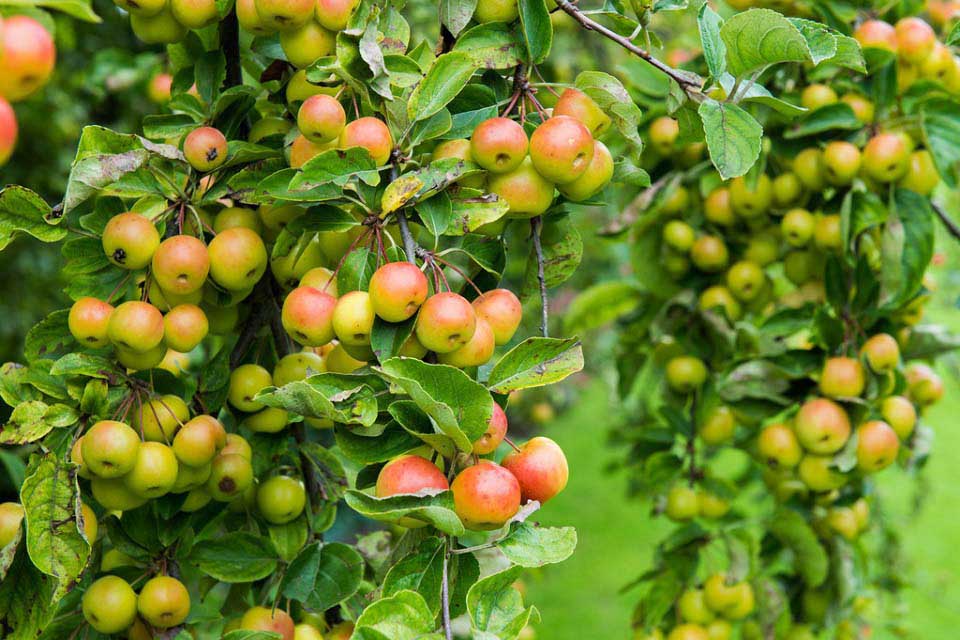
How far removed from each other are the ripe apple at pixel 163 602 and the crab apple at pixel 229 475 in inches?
4.5

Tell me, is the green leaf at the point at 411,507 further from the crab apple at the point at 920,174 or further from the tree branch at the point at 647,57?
the crab apple at the point at 920,174

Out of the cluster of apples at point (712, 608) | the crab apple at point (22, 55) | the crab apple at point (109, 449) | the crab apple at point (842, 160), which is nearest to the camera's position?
the crab apple at point (22, 55)

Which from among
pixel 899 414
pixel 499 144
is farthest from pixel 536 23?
pixel 899 414

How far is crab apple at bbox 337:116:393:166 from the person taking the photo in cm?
92

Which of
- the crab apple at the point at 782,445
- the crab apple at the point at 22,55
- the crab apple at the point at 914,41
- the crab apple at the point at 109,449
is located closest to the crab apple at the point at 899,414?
the crab apple at the point at 782,445

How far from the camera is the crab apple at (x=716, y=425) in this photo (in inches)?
71.6

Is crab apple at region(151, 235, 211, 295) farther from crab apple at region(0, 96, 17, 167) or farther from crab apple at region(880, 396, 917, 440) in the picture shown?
crab apple at region(880, 396, 917, 440)

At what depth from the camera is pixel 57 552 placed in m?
0.91

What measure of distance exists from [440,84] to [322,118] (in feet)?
0.42

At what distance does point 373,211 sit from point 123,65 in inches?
68.3

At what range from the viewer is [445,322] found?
852mm

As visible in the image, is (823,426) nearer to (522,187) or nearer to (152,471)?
(522,187)

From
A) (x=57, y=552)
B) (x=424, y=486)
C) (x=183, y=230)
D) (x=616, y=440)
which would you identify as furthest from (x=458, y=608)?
(x=616, y=440)

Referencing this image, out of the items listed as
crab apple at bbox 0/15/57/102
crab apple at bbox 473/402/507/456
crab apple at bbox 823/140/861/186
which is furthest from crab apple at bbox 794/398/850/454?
crab apple at bbox 0/15/57/102
